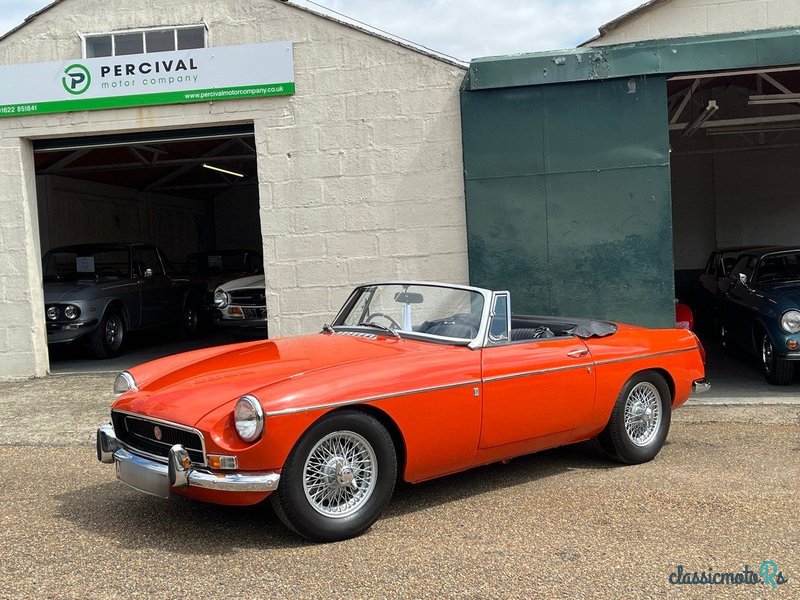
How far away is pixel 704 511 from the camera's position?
444 centimetres

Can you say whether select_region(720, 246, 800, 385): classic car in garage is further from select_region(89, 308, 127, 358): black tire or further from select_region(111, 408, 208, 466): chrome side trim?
select_region(89, 308, 127, 358): black tire

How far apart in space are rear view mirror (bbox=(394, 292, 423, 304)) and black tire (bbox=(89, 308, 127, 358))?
751 centimetres

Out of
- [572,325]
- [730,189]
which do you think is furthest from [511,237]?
[730,189]

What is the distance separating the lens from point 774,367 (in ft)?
27.6

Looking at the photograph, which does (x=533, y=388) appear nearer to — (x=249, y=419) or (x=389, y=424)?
(x=389, y=424)

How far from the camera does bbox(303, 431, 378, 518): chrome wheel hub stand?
398cm

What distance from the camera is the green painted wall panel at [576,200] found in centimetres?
843

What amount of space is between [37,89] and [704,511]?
27.5 ft

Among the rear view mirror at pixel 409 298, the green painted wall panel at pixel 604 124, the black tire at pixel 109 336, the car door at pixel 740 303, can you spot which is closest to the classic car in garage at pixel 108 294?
the black tire at pixel 109 336

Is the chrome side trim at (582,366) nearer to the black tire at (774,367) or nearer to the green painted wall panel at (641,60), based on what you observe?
the black tire at (774,367)

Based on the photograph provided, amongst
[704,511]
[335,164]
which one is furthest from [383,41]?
[704,511]

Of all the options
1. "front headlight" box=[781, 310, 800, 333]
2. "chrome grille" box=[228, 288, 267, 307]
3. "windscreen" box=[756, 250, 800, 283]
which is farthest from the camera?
"chrome grille" box=[228, 288, 267, 307]

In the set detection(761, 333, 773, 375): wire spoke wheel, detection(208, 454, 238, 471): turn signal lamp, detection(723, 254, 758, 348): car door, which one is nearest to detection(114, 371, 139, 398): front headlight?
detection(208, 454, 238, 471): turn signal lamp
